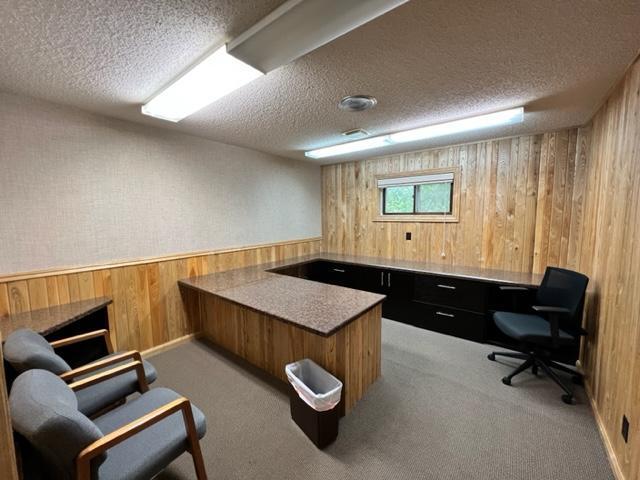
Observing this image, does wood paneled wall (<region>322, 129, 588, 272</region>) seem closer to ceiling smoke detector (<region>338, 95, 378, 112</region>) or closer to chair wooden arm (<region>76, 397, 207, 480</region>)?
ceiling smoke detector (<region>338, 95, 378, 112</region>)

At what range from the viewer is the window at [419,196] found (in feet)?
11.9

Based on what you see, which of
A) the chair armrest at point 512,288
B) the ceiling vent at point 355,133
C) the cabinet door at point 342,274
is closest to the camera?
the chair armrest at point 512,288

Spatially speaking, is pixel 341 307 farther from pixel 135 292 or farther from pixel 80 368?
pixel 135 292

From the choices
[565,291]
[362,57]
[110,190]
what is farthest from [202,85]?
[565,291]

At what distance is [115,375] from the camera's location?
1.58m

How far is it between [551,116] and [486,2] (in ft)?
6.29

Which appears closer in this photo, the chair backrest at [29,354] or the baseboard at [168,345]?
the chair backrest at [29,354]

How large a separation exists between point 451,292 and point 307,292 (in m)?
1.80

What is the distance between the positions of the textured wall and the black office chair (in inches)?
125

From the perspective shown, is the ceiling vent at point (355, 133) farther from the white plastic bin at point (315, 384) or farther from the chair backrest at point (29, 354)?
the chair backrest at point (29, 354)

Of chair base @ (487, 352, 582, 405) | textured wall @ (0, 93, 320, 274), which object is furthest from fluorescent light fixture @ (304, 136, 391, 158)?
chair base @ (487, 352, 582, 405)

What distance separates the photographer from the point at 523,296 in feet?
9.35

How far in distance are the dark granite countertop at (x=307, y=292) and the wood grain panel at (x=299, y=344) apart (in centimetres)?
11

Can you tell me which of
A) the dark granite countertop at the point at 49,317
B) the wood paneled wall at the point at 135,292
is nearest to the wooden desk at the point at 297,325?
the wood paneled wall at the point at 135,292
